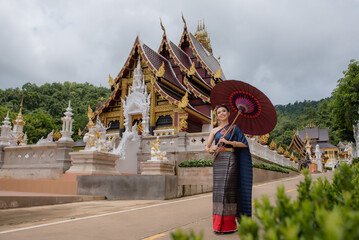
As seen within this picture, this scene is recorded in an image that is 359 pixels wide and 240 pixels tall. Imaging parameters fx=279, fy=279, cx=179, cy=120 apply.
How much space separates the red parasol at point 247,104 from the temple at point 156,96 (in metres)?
11.6

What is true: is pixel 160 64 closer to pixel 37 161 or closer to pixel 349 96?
pixel 37 161

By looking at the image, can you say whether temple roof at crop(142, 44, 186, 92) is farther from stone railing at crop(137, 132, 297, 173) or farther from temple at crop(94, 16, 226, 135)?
stone railing at crop(137, 132, 297, 173)

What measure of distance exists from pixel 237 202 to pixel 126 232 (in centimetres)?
152

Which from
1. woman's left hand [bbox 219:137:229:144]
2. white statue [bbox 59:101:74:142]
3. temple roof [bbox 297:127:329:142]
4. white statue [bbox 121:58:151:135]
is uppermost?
temple roof [bbox 297:127:329:142]

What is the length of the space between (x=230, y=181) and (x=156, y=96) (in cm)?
1513

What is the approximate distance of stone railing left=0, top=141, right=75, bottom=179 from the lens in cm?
Answer: 928

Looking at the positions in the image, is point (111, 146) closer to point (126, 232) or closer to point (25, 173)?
point (25, 173)

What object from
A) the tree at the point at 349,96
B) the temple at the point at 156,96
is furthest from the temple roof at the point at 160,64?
the tree at the point at 349,96

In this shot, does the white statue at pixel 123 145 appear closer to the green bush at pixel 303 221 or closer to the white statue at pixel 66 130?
the white statue at pixel 66 130

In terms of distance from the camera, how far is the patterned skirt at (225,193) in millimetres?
3447

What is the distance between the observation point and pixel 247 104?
4.35 meters

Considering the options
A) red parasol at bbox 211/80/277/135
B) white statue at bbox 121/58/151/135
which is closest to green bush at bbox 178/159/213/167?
white statue at bbox 121/58/151/135

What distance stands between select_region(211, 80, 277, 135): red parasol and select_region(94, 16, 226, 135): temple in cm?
1163

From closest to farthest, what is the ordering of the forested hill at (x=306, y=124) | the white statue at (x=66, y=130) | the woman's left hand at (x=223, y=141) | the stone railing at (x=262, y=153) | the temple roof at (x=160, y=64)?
the woman's left hand at (x=223, y=141) < the white statue at (x=66, y=130) < the stone railing at (x=262, y=153) < the temple roof at (x=160, y=64) < the forested hill at (x=306, y=124)
